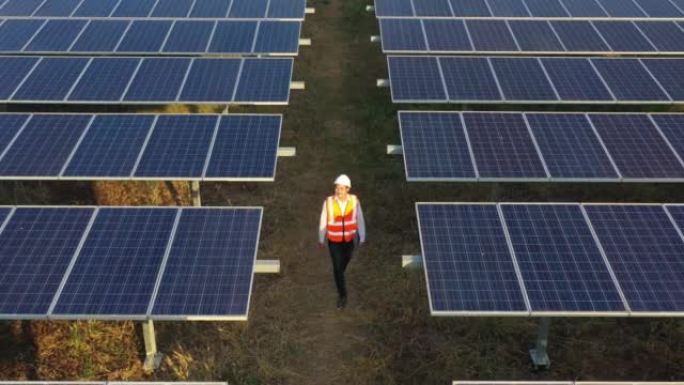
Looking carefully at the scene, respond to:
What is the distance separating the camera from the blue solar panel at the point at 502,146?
11.0 m

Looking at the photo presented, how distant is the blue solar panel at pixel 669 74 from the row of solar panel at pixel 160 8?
1016 cm

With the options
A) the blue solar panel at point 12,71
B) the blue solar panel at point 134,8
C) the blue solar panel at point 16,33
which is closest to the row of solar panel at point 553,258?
the blue solar panel at point 12,71

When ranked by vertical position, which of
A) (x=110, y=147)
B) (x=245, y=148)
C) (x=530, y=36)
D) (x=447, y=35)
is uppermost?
(x=245, y=148)

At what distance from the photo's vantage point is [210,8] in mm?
Answer: 19594

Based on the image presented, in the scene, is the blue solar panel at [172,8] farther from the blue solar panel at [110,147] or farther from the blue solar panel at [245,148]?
the blue solar panel at [245,148]

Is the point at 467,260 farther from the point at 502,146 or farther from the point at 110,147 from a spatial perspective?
the point at 110,147

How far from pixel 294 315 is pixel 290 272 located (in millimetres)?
1227

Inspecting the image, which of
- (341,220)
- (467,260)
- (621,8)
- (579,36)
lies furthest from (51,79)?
(621,8)

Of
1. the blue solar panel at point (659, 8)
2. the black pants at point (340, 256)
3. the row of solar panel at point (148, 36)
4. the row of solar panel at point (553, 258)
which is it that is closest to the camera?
the row of solar panel at point (553, 258)

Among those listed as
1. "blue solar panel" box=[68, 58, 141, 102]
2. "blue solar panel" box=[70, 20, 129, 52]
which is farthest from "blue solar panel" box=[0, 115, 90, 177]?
"blue solar panel" box=[70, 20, 129, 52]

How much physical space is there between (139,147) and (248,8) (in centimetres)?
966

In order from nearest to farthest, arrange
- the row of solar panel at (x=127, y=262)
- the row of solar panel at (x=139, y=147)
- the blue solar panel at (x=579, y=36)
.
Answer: the row of solar panel at (x=127, y=262) → the row of solar panel at (x=139, y=147) → the blue solar panel at (x=579, y=36)

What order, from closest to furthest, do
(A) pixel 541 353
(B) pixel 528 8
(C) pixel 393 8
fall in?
(A) pixel 541 353 < (C) pixel 393 8 < (B) pixel 528 8

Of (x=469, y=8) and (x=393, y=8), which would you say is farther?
(x=469, y=8)
